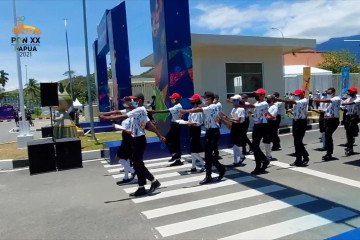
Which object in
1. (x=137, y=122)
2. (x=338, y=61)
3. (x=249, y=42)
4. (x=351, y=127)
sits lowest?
(x=351, y=127)

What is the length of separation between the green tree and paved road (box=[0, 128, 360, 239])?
42300 millimetres

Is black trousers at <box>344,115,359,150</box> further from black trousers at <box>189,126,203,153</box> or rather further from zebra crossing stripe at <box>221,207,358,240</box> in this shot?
zebra crossing stripe at <box>221,207,358,240</box>

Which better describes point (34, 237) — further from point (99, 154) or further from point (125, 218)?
point (99, 154)

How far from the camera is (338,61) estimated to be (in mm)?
47344

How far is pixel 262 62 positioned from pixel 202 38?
4663 millimetres

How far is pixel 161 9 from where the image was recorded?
10.8 meters

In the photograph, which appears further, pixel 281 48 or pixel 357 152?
pixel 281 48

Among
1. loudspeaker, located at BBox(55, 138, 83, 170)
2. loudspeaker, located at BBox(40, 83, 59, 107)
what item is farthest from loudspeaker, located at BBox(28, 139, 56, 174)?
loudspeaker, located at BBox(40, 83, 59, 107)

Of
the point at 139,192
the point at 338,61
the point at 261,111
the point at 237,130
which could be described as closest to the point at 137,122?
the point at 139,192

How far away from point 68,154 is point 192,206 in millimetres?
5323

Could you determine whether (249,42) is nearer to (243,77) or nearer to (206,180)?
(243,77)

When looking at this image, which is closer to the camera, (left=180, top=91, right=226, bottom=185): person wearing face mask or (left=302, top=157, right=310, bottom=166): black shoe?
(left=180, top=91, right=226, bottom=185): person wearing face mask

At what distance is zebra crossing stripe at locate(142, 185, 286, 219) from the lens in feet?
18.9

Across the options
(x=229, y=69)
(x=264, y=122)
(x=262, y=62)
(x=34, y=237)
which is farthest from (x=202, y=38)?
(x=34, y=237)
